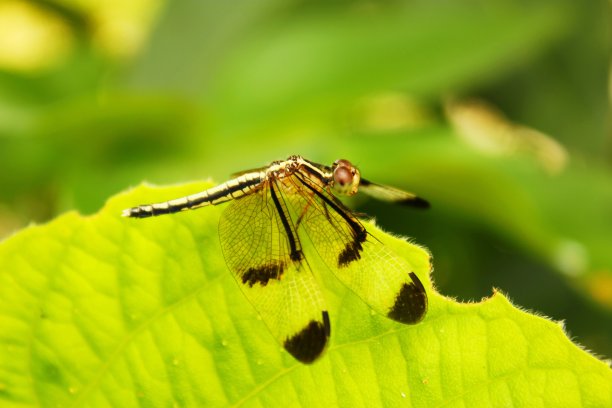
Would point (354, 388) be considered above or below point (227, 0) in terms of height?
Result: below

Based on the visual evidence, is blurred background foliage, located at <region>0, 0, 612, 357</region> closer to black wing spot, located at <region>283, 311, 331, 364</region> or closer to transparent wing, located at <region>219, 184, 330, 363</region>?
transparent wing, located at <region>219, 184, 330, 363</region>

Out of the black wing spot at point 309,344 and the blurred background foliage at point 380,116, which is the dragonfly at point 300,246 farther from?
the blurred background foliage at point 380,116

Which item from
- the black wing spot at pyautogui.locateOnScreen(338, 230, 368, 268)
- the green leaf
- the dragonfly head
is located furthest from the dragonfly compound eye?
the green leaf

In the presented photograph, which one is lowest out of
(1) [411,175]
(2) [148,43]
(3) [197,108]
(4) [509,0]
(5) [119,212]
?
(5) [119,212]

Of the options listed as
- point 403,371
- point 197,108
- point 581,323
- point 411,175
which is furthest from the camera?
point 581,323

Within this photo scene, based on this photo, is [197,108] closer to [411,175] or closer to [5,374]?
[411,175]

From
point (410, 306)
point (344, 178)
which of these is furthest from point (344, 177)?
point (410, 306)

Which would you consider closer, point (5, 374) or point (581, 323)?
point (5, 374)

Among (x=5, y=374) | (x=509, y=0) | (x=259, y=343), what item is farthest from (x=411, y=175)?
(x=509, y=0)
